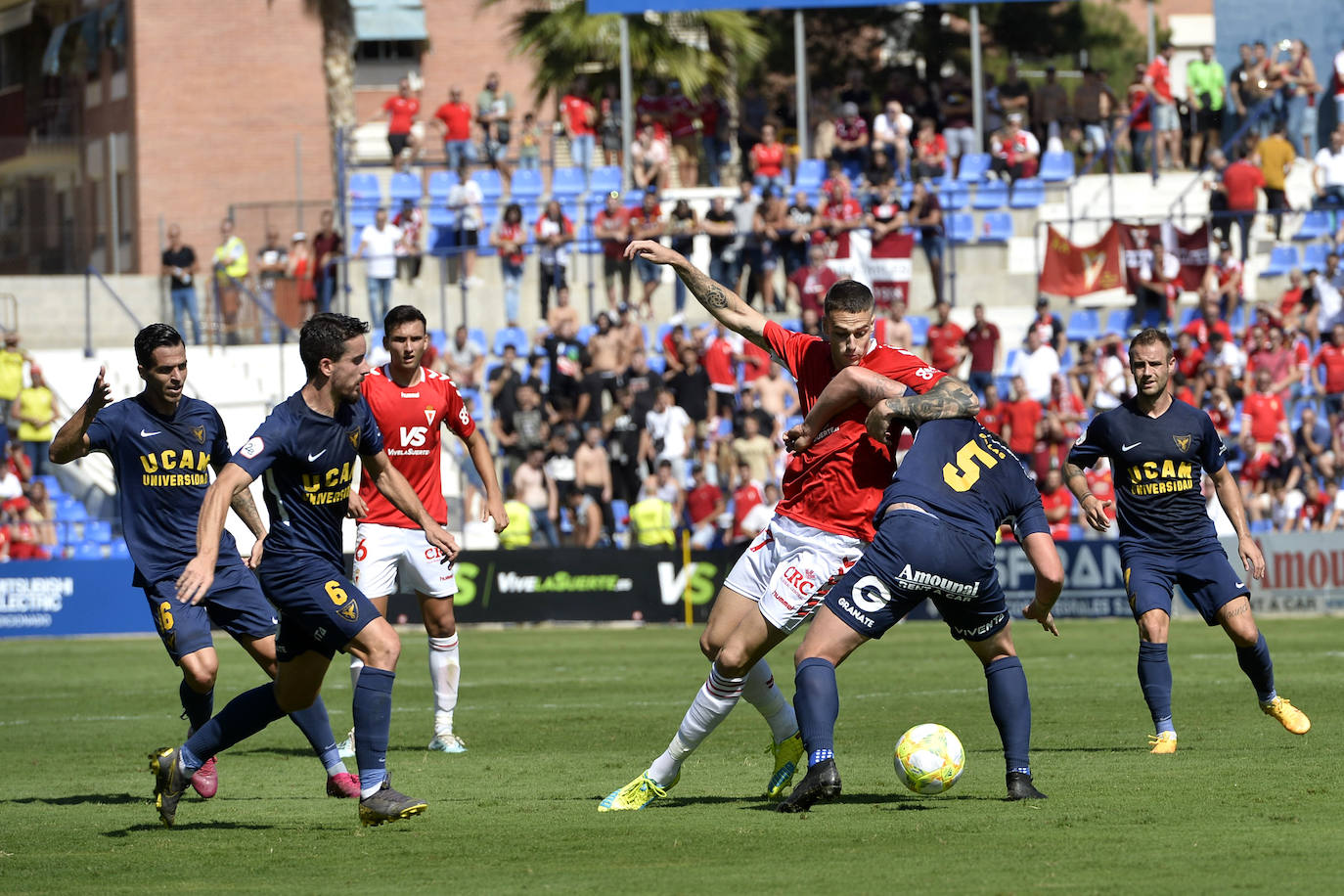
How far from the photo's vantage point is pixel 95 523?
2552 centimetres

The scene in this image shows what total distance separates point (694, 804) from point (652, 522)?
15668 mm

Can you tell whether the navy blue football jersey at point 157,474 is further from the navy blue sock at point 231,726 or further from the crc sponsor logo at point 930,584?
the crc sponsor logo at point 930,584

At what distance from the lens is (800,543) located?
334 inches

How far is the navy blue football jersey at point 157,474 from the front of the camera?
9438 mm

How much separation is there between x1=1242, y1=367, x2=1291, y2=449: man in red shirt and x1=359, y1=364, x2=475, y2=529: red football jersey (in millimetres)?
15670

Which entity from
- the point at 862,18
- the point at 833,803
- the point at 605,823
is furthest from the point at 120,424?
the point at 862,18

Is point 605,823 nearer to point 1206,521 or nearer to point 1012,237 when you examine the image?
point 1206,521

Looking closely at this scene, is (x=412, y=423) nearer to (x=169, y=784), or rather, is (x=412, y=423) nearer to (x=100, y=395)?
(x=100, y=395)

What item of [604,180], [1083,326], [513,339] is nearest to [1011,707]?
[1083,326]

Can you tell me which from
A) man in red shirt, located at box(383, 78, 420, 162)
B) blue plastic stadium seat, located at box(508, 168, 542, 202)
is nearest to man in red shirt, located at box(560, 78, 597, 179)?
blue plastic stadium seat, located at box(508, 168, 542, 202)

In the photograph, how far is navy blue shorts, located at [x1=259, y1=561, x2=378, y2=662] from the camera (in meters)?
8.31

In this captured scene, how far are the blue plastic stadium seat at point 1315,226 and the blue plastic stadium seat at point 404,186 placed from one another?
1475 cm

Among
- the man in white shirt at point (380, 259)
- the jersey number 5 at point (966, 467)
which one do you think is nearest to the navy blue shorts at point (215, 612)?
the jersey number 5 at point (966, 467)

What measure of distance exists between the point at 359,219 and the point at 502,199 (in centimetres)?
253
